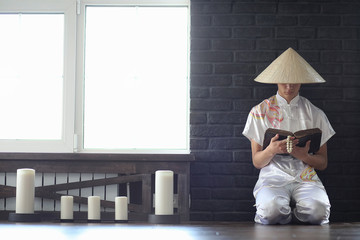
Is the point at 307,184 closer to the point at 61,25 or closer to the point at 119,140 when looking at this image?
the point at 119,140

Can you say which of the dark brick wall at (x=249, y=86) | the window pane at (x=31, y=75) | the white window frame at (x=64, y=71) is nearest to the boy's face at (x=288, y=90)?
the dark brick wall at (x=249, y=86)

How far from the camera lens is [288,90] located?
400 cm

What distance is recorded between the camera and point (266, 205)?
3754 millimetres

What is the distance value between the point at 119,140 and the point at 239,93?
885 mm

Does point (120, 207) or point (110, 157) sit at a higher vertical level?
point (110, 157)

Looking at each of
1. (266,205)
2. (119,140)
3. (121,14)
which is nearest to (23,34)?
(121,14)

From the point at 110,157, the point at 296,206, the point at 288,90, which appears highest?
the point at 288,90

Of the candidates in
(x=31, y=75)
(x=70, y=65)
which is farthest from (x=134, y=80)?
(x=31, y=75)

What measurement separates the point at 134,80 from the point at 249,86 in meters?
0.79

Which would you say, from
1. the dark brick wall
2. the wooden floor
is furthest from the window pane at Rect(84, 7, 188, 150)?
the wooden floor

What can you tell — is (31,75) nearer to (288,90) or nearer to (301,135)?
(288,90)

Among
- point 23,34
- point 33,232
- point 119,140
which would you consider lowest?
point 33,232

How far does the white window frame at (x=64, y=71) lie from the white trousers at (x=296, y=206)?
4.64ft

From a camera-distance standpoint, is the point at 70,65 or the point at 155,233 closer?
the point at 155,233
